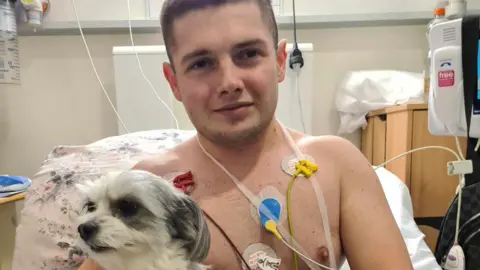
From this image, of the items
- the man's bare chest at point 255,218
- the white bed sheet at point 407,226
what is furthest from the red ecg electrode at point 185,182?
the white bed sheet at point 407,226

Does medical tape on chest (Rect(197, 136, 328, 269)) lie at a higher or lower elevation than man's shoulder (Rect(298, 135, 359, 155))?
lower

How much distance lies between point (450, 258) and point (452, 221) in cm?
10

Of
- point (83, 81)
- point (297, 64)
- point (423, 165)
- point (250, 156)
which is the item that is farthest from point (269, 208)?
point (83, 81)

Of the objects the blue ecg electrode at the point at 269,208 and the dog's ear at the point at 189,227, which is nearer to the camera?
the dog's ear at the point at 189,227

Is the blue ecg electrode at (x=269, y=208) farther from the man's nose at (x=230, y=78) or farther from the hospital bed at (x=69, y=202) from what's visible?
the hospital bed at (x=69, y=202)

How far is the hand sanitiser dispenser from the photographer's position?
111 cm

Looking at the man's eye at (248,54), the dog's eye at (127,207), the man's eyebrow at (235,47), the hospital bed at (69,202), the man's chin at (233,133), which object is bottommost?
the hospital bed at (69,202)

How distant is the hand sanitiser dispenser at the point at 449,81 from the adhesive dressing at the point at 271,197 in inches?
23.1

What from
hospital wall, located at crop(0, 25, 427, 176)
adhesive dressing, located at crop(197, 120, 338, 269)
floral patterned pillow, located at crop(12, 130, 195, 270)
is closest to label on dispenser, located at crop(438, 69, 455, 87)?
adhesive dressing, located at crop(197, 120, 338, 269)

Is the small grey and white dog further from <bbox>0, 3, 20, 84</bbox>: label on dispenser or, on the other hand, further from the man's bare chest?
<bbox>0, 3, 20, 84</bbox>: label on dispenser

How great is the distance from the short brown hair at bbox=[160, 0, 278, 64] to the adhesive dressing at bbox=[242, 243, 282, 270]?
0.44m

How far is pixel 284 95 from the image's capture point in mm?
2105

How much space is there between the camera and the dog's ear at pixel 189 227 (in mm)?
743

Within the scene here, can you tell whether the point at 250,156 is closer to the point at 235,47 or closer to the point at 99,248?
the point at 235,47
